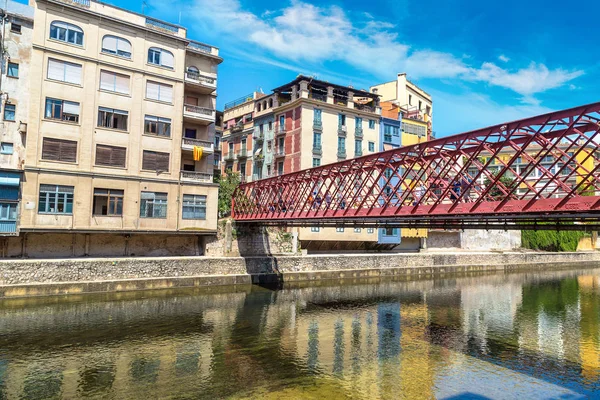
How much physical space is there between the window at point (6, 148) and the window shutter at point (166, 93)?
37.0ft

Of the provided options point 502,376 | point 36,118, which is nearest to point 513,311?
point 502,376

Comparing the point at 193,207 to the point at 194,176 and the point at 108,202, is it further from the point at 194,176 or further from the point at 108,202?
the point at 108,202

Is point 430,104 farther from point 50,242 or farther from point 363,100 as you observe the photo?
point 50,242

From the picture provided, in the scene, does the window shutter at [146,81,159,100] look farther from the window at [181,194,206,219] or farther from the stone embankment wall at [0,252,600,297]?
the stone embankment wall at [0,252,600,297]

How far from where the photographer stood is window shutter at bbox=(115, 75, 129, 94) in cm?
3206

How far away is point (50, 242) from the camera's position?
97.9 ft

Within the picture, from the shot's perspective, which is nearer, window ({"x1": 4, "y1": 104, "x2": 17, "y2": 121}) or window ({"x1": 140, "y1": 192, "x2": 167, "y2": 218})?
window ({"x1": 4, "y1": 104, "x2": 17, "y2": 121})

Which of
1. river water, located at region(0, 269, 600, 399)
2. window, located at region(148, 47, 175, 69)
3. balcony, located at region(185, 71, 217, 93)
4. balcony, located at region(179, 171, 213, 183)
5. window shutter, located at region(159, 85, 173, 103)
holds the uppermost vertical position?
window, located at region(148, 47, 175, 69)

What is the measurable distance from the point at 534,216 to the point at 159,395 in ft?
48.8

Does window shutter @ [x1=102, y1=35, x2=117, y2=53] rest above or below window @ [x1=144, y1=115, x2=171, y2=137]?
above

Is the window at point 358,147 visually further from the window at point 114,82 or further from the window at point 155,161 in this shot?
the window at point 114,82

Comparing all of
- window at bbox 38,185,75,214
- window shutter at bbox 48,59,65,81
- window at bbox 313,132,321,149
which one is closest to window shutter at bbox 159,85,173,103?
window shutter at bbox 48,59,65,81

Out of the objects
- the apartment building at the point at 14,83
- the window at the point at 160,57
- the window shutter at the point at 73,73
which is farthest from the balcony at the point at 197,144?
the apartment building at the point at 14,83

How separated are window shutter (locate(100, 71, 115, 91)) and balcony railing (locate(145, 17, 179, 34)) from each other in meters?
5.47
